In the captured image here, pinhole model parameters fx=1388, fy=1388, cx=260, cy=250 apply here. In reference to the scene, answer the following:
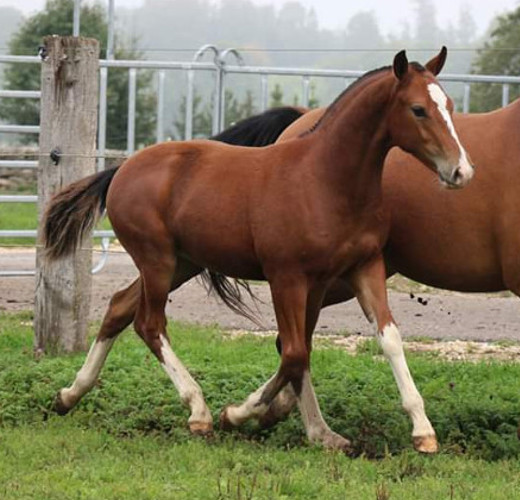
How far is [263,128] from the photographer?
7.81 m

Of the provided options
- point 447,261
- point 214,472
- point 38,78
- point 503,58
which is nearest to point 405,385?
point 447,261

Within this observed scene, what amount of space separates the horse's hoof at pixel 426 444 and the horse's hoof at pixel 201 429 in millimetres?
1047

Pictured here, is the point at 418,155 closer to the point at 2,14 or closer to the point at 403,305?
the point at 403,305

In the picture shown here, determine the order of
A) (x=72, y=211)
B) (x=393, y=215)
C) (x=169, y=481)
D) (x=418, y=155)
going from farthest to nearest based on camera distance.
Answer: (x=72, y=211) < (x=393, y=215) < (x=418, y=155) < (x=169, y=481)

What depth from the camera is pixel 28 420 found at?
7043 mm

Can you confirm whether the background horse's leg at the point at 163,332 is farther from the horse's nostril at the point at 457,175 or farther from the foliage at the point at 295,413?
the horse's nostril at the point at 457,175

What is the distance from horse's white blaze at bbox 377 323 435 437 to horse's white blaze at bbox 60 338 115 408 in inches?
62.3

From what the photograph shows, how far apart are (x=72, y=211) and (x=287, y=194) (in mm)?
1515

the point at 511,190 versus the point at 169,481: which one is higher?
the point at 511,190

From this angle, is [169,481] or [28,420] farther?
[28,420]

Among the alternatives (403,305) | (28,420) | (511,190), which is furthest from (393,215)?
(403,305)

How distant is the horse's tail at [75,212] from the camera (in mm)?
7305

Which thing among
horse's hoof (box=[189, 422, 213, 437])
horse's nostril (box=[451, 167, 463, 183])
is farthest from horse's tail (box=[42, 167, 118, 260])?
horse's nostril (box=[451, 167, 463, 183])

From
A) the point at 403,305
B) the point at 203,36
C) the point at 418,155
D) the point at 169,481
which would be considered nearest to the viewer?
the point at 169,481
